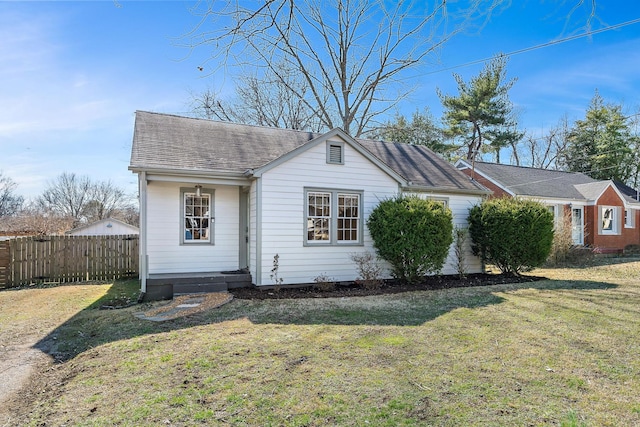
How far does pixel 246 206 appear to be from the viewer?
10.3 m

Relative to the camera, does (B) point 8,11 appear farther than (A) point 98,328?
No

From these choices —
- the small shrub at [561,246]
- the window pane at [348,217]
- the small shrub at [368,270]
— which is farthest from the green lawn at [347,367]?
the small shrub at [561,246]

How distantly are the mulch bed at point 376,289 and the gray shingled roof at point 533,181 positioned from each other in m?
8.55

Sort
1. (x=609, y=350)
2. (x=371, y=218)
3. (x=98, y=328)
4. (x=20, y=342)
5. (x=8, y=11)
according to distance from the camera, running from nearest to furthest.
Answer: (x=609, y=350), (x=8, y=11), (x=20, y=342), (x=98, y=328), (x=371, y=218)

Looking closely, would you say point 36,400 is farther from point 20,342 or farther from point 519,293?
point 519,293

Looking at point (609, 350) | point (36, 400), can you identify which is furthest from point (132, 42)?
point (609, 350)

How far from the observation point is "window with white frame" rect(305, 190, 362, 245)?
10008 mm

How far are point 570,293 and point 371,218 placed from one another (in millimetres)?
4944

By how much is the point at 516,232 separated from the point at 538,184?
1129 cm

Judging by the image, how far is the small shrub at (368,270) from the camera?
991cm

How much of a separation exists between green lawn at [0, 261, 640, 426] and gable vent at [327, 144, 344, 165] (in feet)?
13.8

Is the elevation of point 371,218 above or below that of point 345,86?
below

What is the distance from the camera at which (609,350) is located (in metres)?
4.84

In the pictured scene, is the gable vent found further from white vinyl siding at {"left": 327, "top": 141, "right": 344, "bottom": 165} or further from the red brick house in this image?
the red brick house
